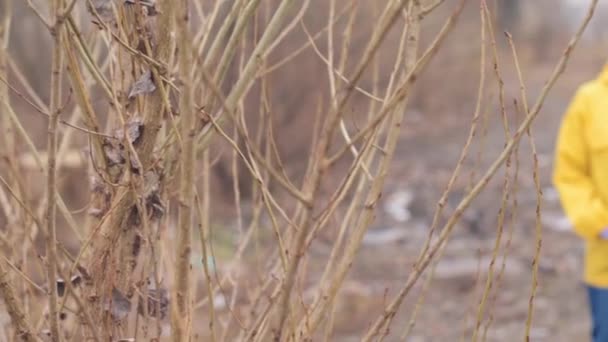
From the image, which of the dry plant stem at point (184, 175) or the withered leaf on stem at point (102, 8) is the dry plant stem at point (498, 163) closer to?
the dry plant stem at point (184, 175)

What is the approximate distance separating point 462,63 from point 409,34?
506 inches

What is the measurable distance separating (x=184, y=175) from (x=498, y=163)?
0.46 metres

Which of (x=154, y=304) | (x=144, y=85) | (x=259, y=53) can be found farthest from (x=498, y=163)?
(x=154, y=304)

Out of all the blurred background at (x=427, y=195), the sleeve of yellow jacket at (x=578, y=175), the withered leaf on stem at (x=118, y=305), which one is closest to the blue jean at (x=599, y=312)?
the sleeve of yellow jacket at (x=578, y=175)

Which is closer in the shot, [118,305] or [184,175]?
[184,175]

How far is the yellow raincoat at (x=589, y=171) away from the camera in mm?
3705

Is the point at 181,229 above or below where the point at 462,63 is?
above

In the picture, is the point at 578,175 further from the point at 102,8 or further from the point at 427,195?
the point at 427,195

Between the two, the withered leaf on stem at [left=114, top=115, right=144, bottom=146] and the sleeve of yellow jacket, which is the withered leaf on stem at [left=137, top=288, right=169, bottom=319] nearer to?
the withered leaf on stem at [left=114, top=115, right=144, bottom=146]

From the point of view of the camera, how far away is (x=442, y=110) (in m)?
15.1

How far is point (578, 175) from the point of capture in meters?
3.84

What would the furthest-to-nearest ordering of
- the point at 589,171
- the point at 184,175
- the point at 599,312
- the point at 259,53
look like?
the point at 589,171, the point at 599,312, the point at 259,53, the point at 184,175

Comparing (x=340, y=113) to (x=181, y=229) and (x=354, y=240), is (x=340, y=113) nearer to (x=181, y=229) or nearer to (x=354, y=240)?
(x=181, y=229)

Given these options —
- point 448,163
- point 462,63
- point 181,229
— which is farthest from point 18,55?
point 181,229
